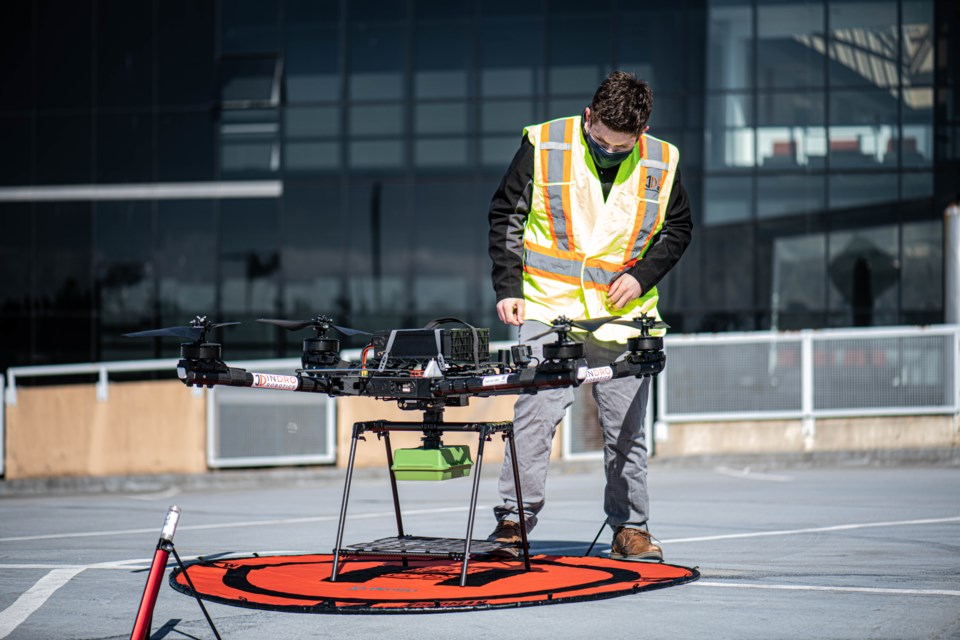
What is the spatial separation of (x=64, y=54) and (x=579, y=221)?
99.5ft

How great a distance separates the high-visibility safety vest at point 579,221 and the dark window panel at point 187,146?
90.7 ft

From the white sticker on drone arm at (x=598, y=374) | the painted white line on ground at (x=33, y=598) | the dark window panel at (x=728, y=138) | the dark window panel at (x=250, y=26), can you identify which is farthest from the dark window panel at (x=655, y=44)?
the painted white line on ground at (x=33, y=598)

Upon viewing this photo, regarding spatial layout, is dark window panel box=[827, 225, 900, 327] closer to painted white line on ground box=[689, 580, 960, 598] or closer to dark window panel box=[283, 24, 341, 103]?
dark window panel box=[283, 24, 341, 103]

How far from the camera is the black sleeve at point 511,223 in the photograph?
623 centimetres

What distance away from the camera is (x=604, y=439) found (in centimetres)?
643

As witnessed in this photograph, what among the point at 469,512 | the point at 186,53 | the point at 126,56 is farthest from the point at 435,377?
the point at 126,56

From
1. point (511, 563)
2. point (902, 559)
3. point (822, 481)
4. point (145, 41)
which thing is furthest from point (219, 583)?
point (145, 41)

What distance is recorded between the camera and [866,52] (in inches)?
1235

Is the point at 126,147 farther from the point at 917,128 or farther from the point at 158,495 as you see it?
the point at 158,495

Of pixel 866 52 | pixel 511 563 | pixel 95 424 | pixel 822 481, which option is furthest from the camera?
pixel 866 52

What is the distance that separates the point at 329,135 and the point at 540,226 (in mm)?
27111

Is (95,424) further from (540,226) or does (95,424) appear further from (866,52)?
(866,52)

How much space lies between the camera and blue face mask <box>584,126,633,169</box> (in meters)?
6.12

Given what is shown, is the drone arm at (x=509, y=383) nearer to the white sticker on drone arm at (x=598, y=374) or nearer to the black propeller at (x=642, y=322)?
the white sticker on drone arm at (x=598, y=374)
